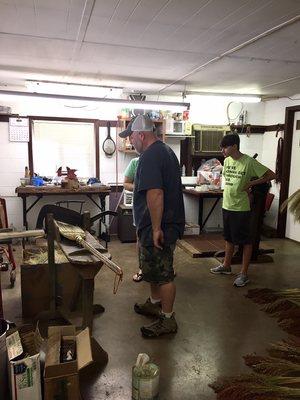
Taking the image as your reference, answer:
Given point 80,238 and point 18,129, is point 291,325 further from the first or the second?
point 18,129

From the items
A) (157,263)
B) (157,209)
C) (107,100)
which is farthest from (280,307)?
(107,100)

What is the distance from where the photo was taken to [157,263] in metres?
2.57

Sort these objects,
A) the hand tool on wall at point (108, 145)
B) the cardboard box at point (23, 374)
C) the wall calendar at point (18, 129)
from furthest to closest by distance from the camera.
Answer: the hand tool on wall at point (108, 145) < the wall calendar at point (18, 129) < the cardboard box at point (23, 374)

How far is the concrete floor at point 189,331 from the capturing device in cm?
217

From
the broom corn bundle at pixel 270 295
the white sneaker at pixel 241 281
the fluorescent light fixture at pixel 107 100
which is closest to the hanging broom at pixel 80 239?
the broom corn bundle at pixel 270 295

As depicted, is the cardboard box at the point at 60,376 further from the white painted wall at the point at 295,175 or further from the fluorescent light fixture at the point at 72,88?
the white painted wall at the point at 295,175

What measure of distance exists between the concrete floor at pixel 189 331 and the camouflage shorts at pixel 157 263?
0.50 meters

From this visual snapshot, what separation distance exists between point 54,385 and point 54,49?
292 centimetres

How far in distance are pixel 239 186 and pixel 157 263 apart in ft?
5.03

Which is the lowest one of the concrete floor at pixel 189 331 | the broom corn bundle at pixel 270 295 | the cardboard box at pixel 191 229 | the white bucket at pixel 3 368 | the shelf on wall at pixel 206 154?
the concrete floor at pixel 189 331

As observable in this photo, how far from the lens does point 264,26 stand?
264 centimetres

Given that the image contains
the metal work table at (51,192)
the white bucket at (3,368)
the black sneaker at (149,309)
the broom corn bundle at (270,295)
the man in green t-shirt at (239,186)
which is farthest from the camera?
the metal work table at (51,192)

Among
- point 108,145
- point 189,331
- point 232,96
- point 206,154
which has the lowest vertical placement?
point 189,331

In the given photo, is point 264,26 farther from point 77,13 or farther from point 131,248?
point 131,248
